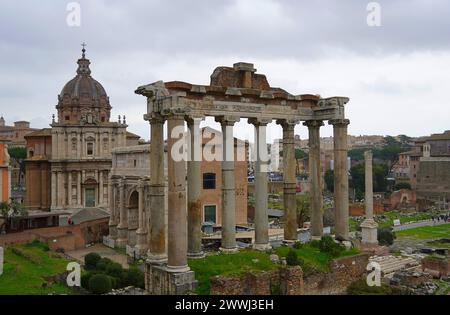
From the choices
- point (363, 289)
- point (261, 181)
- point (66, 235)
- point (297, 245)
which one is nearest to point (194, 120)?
point (261, 181)

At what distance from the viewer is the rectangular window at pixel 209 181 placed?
126 ft

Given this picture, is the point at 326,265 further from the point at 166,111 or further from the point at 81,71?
the point at 81,71

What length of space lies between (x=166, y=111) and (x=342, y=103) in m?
7.67

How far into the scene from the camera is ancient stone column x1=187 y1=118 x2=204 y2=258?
15.6 m

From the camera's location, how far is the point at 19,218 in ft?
125

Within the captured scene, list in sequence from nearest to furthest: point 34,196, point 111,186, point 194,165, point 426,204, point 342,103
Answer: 1. point 194,165
2. point 342,103
3. point 111,186
4. point 34,196
5. point 426,204

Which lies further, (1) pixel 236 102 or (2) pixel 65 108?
(2) pixel 65 108

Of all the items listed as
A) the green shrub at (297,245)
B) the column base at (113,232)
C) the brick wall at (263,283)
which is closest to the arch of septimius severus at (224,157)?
the green shrub at (297,245)

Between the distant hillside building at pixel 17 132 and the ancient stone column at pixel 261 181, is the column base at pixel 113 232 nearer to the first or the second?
the ancient stone column at pixel 261 181

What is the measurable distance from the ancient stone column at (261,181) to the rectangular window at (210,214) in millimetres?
20668

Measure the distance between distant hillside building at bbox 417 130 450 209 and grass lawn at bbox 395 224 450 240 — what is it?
22.4 m

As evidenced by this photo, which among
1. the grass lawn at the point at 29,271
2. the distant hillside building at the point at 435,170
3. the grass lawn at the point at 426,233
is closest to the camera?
the grass lawn at the point at 29,271

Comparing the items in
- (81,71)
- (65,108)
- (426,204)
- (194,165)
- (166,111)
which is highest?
(81,71)
